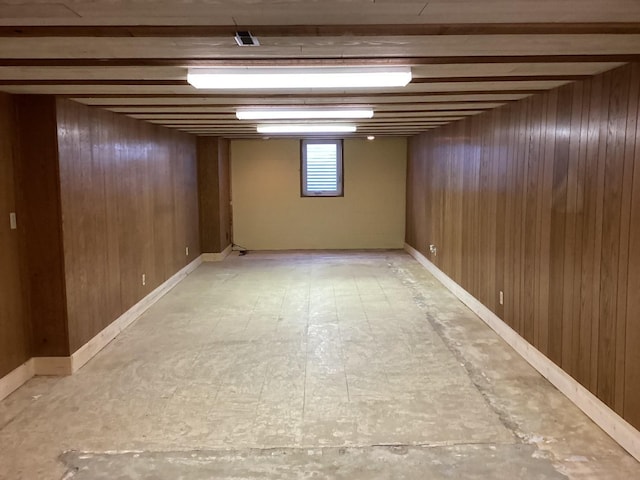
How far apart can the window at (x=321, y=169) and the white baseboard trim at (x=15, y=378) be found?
21.6ft

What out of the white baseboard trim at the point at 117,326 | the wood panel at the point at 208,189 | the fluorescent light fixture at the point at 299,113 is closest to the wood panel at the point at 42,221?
Answer: the white baseboard trim at the point at 117,326

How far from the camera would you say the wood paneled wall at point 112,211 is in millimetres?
4051

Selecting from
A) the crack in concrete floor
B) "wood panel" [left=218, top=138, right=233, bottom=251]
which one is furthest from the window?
the crack in concrete floor

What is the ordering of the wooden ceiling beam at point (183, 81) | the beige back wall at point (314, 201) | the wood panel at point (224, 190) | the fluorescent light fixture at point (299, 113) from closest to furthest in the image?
the wooden ceiling beam at point (183, 81)
the fluorescent light fixture at point (299, 113)
the wood panel at point (224, 190)
the beige back wall at point (314, 201)

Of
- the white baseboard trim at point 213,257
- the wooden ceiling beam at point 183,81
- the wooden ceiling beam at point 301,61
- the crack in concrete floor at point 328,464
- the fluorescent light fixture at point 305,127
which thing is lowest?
the crack in concrete floor at point 328,464

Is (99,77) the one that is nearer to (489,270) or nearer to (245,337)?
(245,337)

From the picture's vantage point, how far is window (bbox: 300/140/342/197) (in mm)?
9930

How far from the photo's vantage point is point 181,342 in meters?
4.70

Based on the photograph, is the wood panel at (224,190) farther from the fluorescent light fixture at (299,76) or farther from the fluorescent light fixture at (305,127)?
the fluorescent light fixture at (299,76)

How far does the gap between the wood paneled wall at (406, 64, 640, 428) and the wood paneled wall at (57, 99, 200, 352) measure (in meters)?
3.51

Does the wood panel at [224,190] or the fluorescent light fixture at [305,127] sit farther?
the wood panel at [224,190]

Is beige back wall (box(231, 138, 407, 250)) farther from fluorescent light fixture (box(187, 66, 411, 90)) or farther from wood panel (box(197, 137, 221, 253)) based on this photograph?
fluorescent light fixture (box(187, 66, 411, 90))

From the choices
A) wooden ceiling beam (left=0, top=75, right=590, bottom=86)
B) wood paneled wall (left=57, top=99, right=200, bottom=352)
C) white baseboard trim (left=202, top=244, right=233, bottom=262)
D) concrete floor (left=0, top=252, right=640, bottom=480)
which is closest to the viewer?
concrete floor (left=0, top=252, right=640, bottom=480)

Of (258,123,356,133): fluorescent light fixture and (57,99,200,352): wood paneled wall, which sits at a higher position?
(258,123,356,133): fluorescent light fixture
